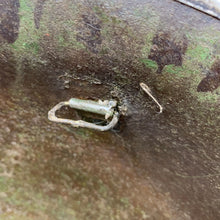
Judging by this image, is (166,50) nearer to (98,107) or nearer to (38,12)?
(98,107)

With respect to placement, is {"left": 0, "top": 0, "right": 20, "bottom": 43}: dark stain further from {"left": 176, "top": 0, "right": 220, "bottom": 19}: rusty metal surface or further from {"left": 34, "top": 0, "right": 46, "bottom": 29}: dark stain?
{"left": 176, "top": 0, "right": 220, "bottom": 19}: rusty metal surface

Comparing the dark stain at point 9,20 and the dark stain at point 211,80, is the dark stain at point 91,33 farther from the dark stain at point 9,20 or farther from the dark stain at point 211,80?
the dark stain at point 211,80

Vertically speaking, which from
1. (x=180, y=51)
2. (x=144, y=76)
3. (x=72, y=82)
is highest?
(x=180, y=51)

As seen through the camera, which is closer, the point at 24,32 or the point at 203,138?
the point at 203,138

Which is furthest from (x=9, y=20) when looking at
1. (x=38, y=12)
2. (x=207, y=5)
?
(x=207, y=5)

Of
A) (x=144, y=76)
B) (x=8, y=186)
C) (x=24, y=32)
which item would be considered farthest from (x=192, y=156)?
(x=24, y=32)

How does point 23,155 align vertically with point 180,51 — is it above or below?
below

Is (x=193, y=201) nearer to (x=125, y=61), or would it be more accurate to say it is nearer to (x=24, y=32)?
(x=125, y=61)
